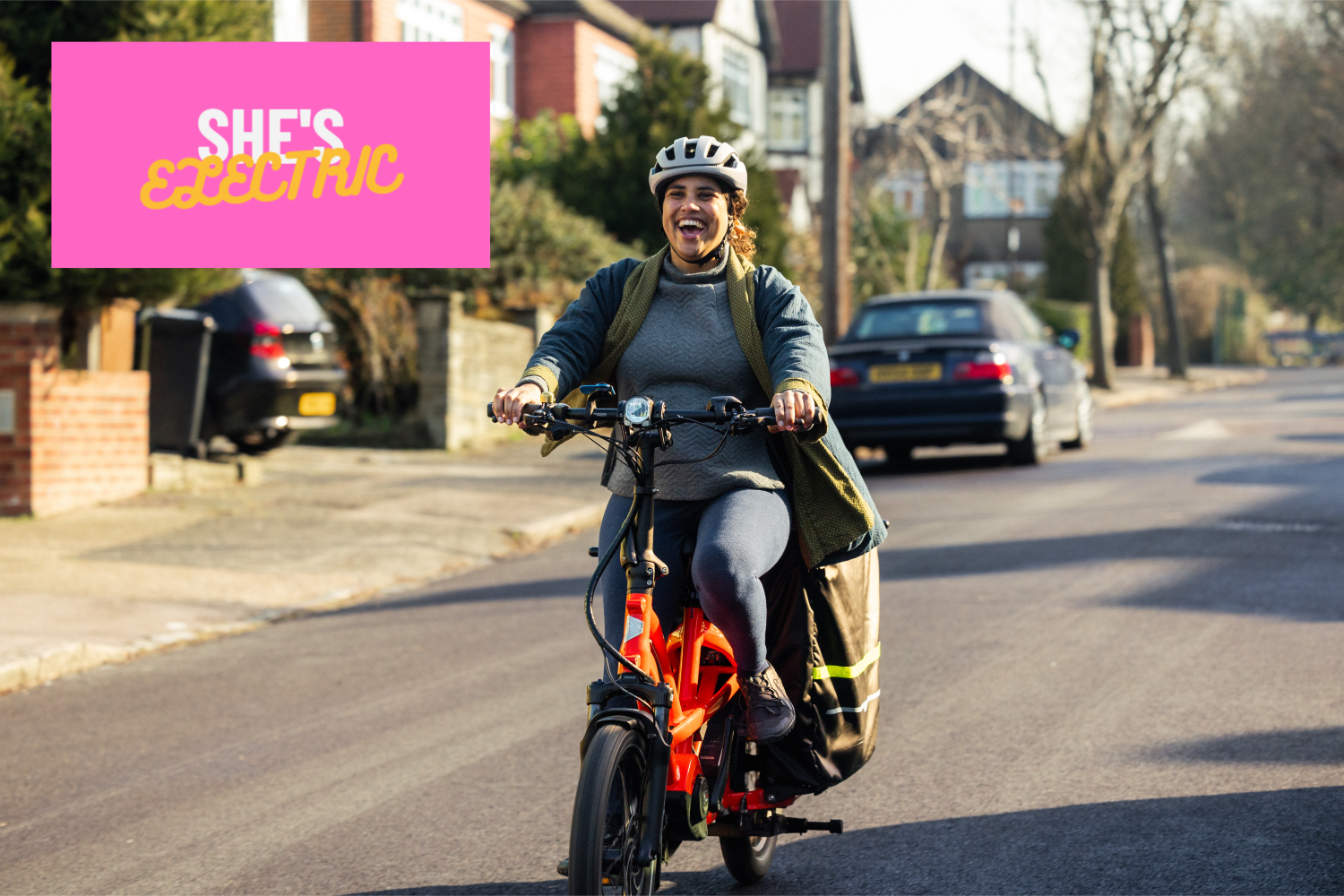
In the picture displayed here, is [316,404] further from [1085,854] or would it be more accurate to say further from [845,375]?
[1085,854]

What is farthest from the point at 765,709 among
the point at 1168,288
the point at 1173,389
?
the point at 1168,288

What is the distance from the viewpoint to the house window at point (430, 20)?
28484 mm

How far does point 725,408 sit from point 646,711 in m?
0.70

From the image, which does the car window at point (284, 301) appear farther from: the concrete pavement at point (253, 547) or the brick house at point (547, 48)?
the brick house at point (547, 48)

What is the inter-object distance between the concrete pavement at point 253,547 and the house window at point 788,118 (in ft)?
118

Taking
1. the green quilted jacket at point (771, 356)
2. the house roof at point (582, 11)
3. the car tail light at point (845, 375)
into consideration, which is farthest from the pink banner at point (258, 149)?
the house roof at point (582, 11)

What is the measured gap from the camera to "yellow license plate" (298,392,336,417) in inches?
565

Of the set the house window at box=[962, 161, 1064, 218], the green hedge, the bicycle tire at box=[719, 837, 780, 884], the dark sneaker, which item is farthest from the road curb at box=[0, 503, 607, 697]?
the house window at box=[962, 161, 1064, 218]

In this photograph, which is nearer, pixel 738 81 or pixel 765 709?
pixel 765 709

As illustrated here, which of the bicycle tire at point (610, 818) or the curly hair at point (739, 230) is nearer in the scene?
the bicycle tire at point (610, 818)

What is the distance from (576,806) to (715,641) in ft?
2.43

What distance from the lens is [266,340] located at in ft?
46.1

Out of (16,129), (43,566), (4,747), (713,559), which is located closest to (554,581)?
(43,566)

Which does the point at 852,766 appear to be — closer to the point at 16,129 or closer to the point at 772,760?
the point at 772,760
